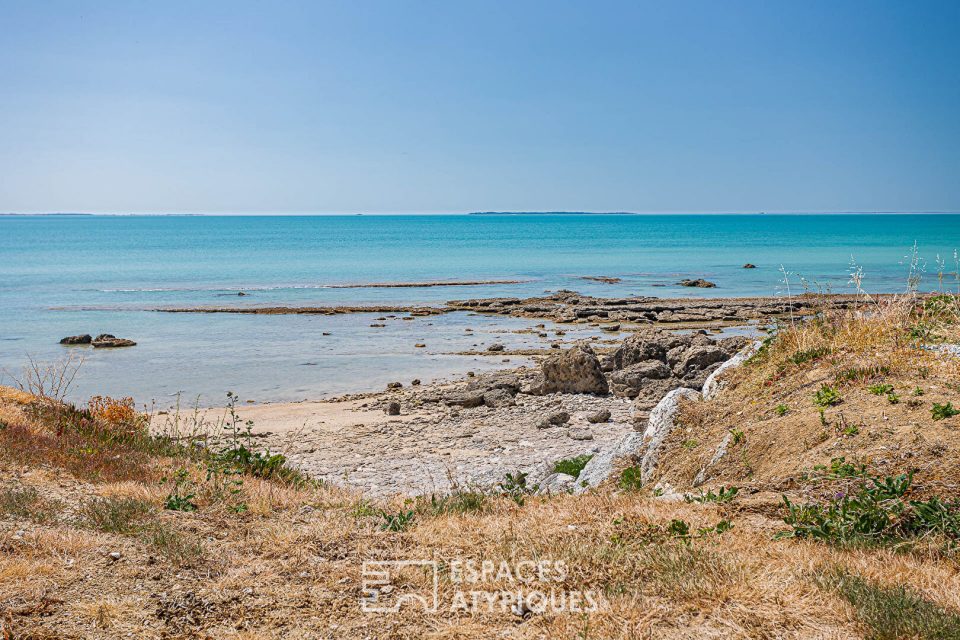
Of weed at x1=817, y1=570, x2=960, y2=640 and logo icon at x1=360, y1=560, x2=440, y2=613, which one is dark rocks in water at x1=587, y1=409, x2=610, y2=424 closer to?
logo icon at x1=360, y1=560, x2=440, y2=613

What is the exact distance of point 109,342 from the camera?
27422 mm

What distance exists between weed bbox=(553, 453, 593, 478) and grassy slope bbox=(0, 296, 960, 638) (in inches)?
104

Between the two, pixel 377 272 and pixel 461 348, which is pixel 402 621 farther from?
pixel 377 272

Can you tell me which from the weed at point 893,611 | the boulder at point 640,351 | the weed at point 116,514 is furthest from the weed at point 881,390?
the boulder at point 640,351

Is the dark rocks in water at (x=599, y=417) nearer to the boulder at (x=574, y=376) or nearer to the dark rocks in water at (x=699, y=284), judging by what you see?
the boulder at (x=574, y=376)

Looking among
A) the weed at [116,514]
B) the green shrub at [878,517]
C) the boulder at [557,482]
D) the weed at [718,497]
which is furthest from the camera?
the boulder at [557,482]

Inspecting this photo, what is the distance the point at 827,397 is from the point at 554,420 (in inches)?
319

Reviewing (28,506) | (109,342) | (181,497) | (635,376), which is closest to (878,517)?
(181,497)

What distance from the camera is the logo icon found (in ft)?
13.6

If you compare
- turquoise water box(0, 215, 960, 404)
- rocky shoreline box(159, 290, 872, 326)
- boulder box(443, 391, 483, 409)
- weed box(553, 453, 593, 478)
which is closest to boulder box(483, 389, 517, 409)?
boulder box(443, 391, 483, 409)

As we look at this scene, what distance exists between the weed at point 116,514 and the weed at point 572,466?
558 centimetres

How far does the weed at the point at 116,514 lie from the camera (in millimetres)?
5359

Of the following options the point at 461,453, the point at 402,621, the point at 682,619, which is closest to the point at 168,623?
the point at 402,621

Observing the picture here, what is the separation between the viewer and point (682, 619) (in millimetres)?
3799
